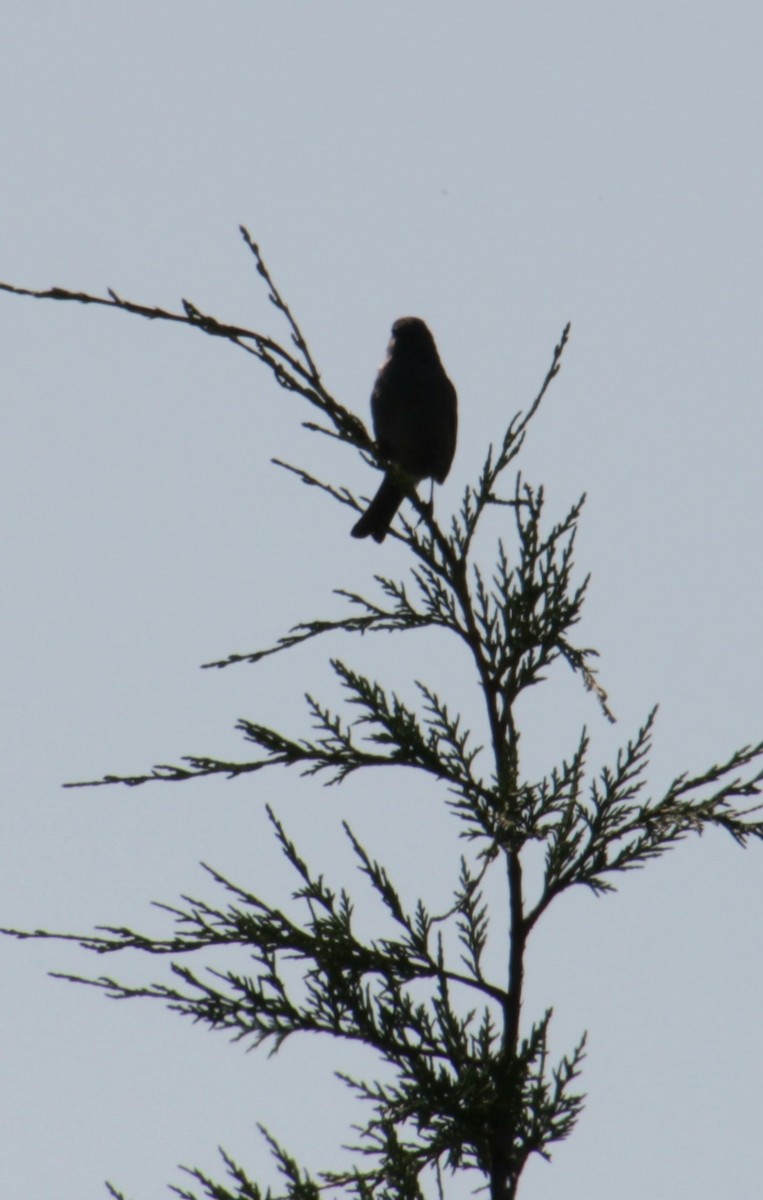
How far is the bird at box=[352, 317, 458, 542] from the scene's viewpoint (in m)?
7.12

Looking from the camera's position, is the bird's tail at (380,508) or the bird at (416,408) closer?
the bird's tail at (380,508)

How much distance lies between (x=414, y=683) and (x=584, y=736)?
41cm

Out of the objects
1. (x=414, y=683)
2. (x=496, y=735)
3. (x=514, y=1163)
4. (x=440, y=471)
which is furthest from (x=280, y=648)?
(x=440, y=471)

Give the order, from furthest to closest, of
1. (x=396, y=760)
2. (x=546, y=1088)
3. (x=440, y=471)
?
(x=440, y=471) → (x=396, y=760) → (x=546, y=1088)

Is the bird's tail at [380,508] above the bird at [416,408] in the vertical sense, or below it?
below

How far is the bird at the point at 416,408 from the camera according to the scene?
7125 mm

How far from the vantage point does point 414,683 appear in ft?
10.9

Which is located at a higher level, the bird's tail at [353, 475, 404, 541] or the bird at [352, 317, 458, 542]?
the bird at [352, 317, 458, 542]

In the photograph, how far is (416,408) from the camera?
7145mm

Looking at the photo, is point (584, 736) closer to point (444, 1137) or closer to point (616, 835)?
point (616, 835)

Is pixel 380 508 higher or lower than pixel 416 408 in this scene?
lower

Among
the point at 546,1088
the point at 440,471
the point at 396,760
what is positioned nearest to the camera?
the point at 546,1088

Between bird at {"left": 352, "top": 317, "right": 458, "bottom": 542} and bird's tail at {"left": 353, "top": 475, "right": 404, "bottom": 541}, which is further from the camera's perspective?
bird at {"left": 352, "top": 317, "right": 458, "bottom": 542}

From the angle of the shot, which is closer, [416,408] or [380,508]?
[380,508]
